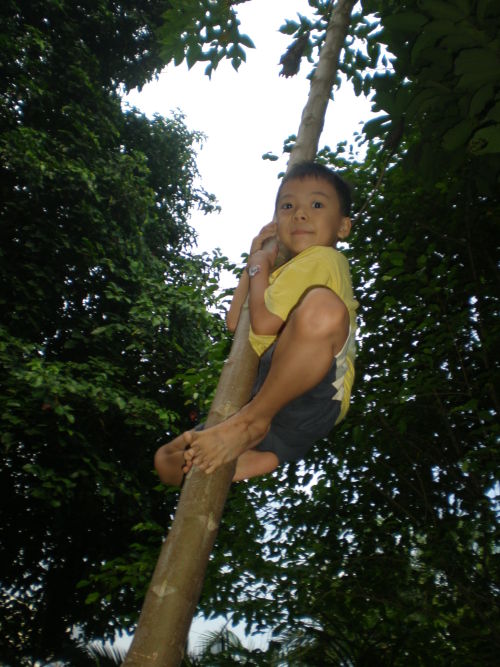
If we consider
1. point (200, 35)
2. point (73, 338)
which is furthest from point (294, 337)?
point (73, 338)

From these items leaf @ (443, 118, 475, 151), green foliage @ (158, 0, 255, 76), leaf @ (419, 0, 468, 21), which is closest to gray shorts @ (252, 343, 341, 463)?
leaf @ (443, 118, 475, 151)

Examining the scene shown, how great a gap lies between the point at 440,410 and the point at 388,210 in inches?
86.9

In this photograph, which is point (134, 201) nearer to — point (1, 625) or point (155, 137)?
point (155, 137)

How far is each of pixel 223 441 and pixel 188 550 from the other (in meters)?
0.31

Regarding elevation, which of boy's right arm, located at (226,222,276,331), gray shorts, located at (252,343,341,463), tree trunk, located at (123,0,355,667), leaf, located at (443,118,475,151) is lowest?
tree trunk, located at (123,0,355,667)

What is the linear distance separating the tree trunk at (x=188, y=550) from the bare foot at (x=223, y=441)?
0.07 ft

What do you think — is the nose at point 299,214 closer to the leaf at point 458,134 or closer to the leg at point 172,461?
the leaf at point 458,134

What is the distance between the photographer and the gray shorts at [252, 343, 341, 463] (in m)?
1.91

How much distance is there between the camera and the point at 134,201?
10.1 m

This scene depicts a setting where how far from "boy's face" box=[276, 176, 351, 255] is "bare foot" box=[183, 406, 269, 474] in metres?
0.80

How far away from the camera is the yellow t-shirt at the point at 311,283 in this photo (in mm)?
1869

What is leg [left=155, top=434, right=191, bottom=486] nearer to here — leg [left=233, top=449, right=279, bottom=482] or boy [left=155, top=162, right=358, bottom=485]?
boy [left=155, top=162, right=358, bottom=485]

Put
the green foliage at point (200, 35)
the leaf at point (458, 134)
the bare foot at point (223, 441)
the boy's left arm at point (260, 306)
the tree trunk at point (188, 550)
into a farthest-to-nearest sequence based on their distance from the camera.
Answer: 1. the green foliage at point (200, 35)
2. the leaf at point (458, 134)
3. the boy's left arm at point (260, 306)
4. the bare foot at point (223, 441)
5. the tree trunk at point (188, 550)

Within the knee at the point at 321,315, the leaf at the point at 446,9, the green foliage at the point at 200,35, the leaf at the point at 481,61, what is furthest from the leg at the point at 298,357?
the green foliage at the point at 200,35
